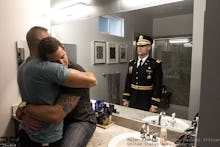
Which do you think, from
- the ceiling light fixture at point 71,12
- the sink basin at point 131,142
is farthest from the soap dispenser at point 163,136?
the ceiling light fixture at point 71,12

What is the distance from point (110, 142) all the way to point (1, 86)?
115 cm

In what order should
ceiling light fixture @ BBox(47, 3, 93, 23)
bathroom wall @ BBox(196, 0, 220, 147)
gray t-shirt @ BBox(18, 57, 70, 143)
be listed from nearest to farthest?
bathroom wall @ BBox(196, 0, 220, 147), gray t-shirt @ BBox(18, 57, 70, 143), ceiling light fixture @ BBox(47, 3, 93, 23)

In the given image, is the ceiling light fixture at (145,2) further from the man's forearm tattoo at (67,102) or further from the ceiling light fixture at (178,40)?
the man's forearm tattoo at (67,102)

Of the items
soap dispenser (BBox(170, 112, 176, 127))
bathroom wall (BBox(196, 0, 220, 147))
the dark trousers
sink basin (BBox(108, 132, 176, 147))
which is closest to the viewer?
bathroom wall (BBox(196, 0, 220, 147))

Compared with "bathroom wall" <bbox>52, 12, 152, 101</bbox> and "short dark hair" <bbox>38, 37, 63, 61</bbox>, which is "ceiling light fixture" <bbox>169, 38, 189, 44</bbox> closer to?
"bathroom wall" <bbox>52, 12, 152, 101</bbox>

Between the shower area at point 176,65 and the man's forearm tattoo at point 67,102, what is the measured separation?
0.67m

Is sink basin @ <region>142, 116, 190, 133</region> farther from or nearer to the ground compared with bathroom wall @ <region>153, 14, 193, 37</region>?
nearer to the ground

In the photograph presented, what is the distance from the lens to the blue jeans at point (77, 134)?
1050 millimetres

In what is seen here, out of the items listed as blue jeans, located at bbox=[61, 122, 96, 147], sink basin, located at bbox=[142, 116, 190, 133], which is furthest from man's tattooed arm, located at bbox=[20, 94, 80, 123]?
sink basin, located at bbox=[142, 116, 190, 133]

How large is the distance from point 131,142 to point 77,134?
14.5 inches

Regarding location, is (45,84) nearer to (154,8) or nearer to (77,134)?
(77,134)

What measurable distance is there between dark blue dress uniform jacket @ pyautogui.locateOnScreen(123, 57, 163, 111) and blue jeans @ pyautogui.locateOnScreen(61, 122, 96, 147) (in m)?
0.47

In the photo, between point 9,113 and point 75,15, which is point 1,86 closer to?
point 9,113

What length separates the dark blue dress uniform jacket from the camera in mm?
1364
